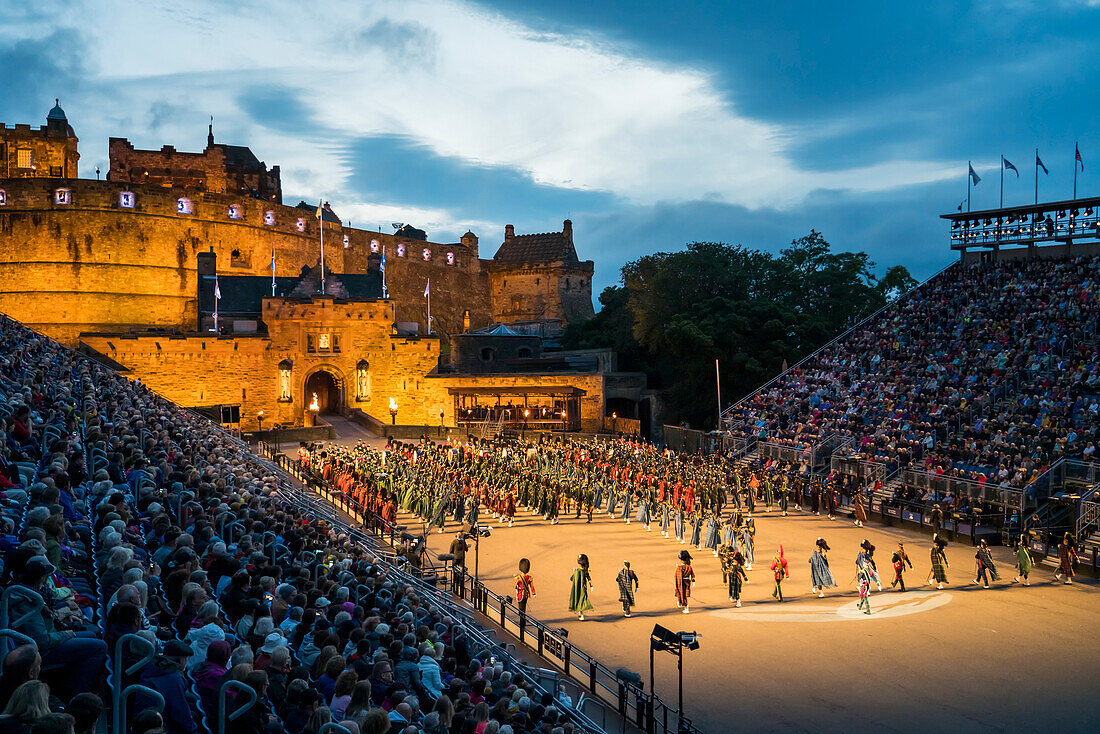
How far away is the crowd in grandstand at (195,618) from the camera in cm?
497

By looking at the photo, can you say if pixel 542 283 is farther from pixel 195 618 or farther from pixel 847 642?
pixel 195 618

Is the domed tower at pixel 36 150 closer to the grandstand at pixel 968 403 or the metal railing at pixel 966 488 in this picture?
the grandstand at pixel 968 403

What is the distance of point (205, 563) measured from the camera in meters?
8.64

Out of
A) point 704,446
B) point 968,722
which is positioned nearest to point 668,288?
point 704,446

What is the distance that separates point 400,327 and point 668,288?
61.5 feet

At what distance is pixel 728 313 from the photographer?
149 ft

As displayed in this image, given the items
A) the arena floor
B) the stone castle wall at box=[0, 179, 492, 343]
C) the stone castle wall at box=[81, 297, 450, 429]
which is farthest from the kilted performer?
the stone castle wall at box=[0, 179, 492, 343]

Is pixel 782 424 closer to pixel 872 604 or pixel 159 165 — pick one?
pixel 872 604

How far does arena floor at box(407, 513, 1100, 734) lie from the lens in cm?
1205

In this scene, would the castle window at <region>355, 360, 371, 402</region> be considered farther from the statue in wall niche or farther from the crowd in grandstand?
the crowd in grandstand

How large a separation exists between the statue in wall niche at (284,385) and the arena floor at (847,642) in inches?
1057

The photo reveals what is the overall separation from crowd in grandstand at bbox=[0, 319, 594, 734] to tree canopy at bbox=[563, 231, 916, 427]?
33.7 m

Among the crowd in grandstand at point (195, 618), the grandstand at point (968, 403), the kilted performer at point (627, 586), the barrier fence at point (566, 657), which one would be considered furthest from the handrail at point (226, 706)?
the grandstand at point (968, 403)

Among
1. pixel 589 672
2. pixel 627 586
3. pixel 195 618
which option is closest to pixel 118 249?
pixel 627 586
